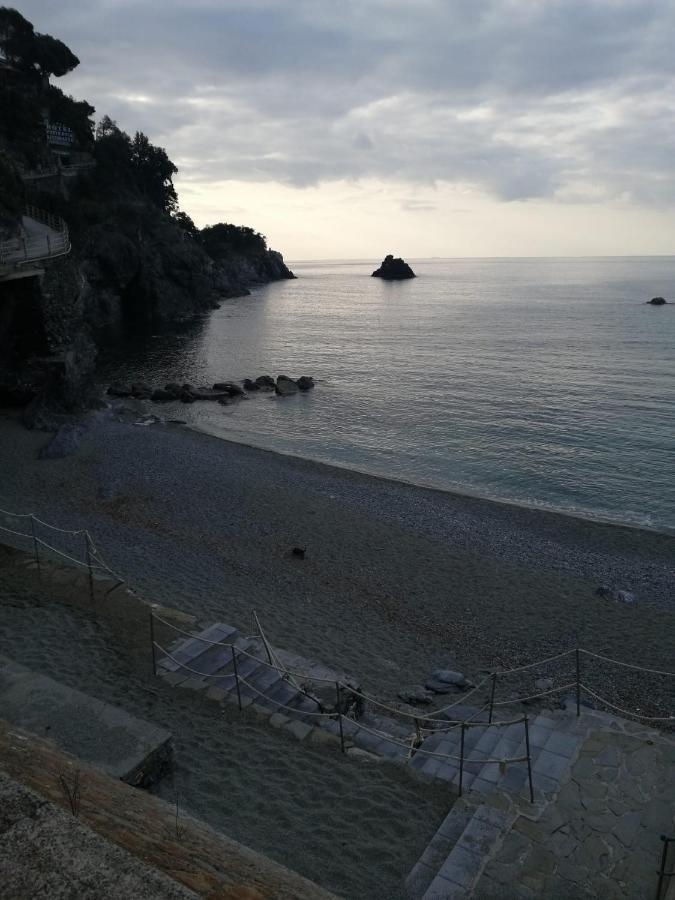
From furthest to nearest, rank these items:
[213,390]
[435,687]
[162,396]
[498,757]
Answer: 1. [213,390]
2. [162,396]
3. [435,687]
4. [498,757]

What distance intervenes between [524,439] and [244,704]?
25.9 m

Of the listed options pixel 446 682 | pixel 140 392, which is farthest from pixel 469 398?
pixel 446 682

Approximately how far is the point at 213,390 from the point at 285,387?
5069mm

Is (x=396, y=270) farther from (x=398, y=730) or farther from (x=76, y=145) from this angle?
(x=398, y=730)

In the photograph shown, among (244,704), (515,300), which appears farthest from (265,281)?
(244,704)

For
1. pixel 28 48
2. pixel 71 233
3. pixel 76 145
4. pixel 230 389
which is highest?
pixel 28 48

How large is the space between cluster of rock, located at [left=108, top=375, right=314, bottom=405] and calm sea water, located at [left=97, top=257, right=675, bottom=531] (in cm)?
142

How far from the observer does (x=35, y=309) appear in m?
30.3

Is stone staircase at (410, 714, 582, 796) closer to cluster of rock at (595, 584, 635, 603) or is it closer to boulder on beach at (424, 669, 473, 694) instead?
boulder on beach at (424, 669, 473, 694)

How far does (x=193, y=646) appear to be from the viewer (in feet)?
35.5

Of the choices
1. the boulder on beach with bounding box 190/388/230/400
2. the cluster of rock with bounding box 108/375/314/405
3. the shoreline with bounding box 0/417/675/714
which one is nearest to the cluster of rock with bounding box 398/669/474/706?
the shoreline with bounding box 0/417/675/714

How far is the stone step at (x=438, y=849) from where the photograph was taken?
6234 millimetres

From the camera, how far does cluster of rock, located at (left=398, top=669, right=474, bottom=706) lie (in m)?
11.5

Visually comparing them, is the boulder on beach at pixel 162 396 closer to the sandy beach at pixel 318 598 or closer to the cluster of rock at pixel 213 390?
the cluster of rock at pixel 213 390
